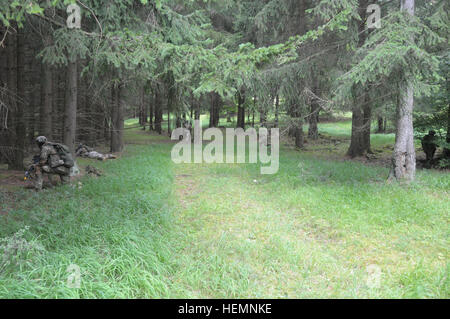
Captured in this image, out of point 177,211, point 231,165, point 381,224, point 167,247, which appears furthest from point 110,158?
point 381,224

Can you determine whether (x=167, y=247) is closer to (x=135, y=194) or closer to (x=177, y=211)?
(x=177, y=211)

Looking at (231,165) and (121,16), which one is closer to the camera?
(121,16)

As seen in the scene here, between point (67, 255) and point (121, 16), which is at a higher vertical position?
point (121, 16)

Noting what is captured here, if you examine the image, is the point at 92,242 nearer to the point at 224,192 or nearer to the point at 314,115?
the point at 224,192

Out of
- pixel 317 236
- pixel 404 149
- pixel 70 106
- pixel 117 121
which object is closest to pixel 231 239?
pixel 317 236

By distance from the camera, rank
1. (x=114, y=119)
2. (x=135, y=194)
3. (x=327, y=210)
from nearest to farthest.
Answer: (x=327, y=210) → (x=135, y=194) → (x=114, y=119)

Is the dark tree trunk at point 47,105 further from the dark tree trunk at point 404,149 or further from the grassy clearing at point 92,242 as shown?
the dark tree trunk at point 404,149

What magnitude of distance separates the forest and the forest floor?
0.09 feet

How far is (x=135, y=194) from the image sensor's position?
Answer: 23.2 feet

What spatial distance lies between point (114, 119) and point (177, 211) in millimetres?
9913

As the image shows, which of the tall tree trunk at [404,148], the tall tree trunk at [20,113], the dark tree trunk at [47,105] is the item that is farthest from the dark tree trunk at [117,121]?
the tall tree trunk at [404,148]

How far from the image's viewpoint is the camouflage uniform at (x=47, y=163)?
7399mm

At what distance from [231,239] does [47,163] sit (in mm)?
5418

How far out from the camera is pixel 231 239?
4.94m
